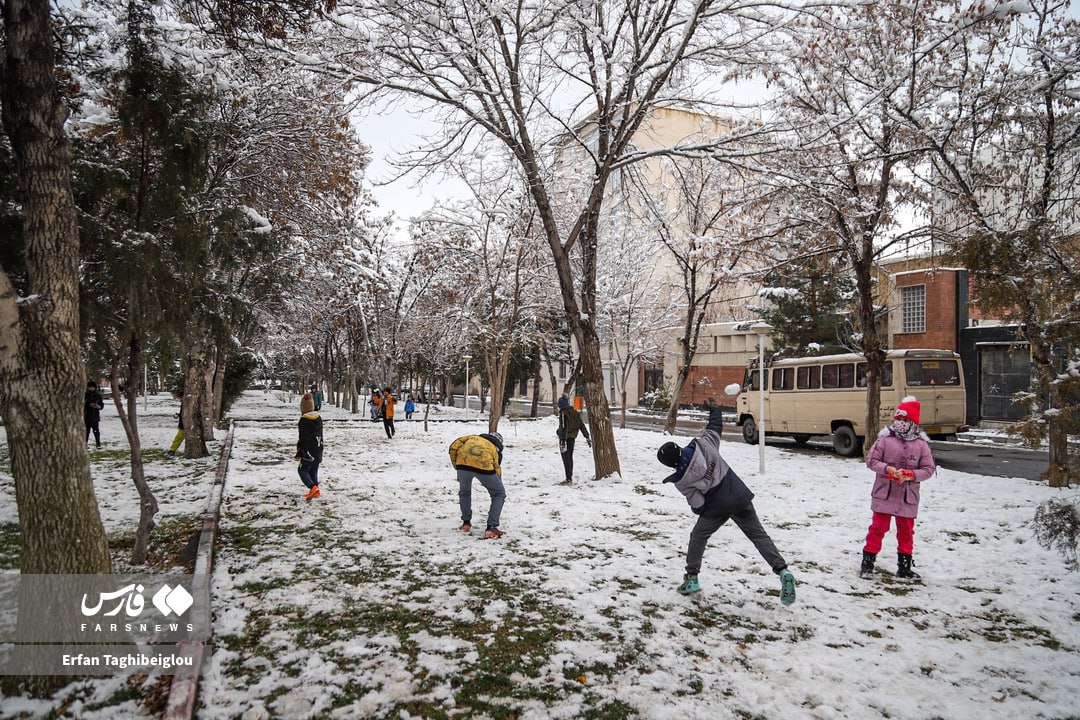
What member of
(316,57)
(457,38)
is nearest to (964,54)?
(457,38)

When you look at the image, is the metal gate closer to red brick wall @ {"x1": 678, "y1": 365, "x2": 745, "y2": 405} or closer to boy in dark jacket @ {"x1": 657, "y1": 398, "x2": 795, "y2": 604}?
red brick wall @ {"x1": 678, "y1": 365, "x2": 745, "y2": 405}

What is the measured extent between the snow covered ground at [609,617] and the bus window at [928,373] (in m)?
7.37

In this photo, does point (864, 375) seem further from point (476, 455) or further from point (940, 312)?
point (940, 312)

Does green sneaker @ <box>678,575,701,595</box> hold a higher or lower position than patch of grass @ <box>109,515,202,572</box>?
higher

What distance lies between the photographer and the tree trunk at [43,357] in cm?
347

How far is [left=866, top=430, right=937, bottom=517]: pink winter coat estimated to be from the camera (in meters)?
5.73

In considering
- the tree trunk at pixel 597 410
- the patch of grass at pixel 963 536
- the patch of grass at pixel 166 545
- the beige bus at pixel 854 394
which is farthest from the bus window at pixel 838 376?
the patch of grass at pixel 166 545

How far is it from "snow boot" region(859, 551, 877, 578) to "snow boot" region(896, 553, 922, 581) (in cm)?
26

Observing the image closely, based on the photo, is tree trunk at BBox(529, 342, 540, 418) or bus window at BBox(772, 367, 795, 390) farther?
tree trunk at BBox(529, 342, 540, 418)

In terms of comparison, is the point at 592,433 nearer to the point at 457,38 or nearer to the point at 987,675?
the point at 457,38

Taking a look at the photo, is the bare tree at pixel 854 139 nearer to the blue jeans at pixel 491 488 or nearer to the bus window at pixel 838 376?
the bus window at pixel 838 376

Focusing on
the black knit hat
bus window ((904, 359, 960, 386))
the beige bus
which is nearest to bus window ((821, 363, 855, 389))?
the beige bus

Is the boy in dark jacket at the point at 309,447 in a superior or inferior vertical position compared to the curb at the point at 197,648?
superior

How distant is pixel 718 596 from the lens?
5.36 m
